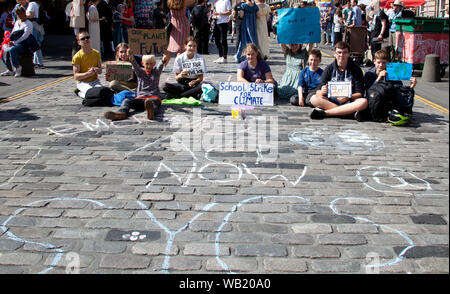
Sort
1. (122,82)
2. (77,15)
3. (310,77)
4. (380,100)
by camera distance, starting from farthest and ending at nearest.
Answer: (77,15)
(122,82)
(310,77)
(380,100)

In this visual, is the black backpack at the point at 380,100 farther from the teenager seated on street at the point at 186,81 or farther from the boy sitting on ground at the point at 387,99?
the teenager seated on street at the point at 186,81

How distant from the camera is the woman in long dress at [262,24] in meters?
11.2

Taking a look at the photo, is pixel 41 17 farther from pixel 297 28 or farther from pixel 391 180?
pixel 391 180

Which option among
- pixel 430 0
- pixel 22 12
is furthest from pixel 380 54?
pixel 430 0

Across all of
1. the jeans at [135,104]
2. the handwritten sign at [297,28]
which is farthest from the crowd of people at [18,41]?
the handwritten sign at [297,28]

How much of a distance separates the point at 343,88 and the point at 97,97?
13.6 feet

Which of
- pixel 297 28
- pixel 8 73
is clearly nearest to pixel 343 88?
pixel 297 28

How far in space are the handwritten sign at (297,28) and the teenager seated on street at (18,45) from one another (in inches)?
262

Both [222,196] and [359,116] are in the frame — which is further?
[359,116]

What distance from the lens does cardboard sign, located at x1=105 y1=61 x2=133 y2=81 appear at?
305 inches

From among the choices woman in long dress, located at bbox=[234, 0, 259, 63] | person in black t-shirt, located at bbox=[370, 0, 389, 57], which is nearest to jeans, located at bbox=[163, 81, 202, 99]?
woman in long dress, located at bbox=[234, 0, 259, 63]

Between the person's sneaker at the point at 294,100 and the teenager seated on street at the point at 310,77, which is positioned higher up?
A: the teenager seated on street at the point at 310,77

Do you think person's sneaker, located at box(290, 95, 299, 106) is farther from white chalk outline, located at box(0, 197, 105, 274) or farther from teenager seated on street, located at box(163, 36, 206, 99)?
white chalk outline, located at box(0, 197, 105, 274)

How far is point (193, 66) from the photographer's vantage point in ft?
26.5
